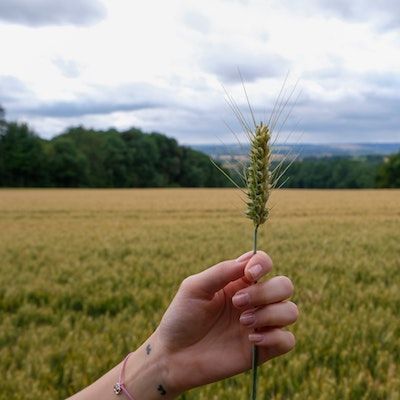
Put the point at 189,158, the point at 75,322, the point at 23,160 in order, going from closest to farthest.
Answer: the point at 75,322
the point at 23,160
the point at 189,158

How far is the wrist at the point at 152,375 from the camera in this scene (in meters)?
1.75

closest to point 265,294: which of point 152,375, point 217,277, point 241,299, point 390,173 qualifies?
point 241,299

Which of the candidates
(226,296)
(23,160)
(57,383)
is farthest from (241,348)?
(23,160)

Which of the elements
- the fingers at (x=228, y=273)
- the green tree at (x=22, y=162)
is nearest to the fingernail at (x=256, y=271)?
the fingers at (x=228, y=273)

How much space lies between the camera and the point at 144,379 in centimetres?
178

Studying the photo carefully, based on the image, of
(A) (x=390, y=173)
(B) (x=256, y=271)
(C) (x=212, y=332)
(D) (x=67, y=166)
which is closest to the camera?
(B) (x=256, y=271)

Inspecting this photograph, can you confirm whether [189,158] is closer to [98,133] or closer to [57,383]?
[98,133]

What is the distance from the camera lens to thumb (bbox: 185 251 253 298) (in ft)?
4.50

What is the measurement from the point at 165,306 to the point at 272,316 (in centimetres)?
423

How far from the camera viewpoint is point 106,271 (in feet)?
24.6

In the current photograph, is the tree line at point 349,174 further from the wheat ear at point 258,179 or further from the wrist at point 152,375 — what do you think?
the wheat ear at point 258,179

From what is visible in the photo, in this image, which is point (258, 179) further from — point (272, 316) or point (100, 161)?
point (100, 161)

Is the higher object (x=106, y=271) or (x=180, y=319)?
(x=180, y=319)

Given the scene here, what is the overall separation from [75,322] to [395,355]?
2743mm
